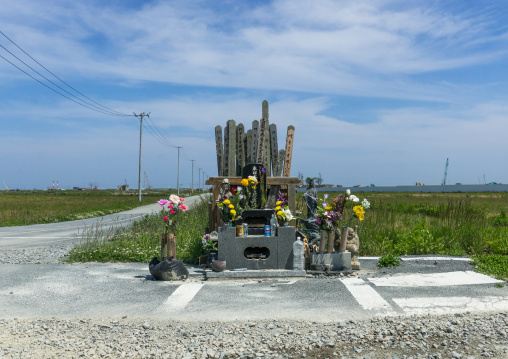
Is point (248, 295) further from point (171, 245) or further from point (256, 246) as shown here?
point (171, 245)

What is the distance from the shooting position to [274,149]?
12.6 metres

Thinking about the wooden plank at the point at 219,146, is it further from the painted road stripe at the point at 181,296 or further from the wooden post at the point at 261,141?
the painted road stripe at the point at 181,296

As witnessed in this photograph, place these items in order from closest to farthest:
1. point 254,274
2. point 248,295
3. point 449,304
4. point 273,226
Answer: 1. point 449,304
2. point 248,295
3. point 254,274
4. point 273,226

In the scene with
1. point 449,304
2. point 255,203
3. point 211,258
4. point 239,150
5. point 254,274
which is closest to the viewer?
point 449,304

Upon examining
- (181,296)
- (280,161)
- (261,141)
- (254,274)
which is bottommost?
(181,296)

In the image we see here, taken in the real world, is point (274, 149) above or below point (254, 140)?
below

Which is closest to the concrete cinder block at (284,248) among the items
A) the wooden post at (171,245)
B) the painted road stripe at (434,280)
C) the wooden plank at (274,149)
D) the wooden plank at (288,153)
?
the painted road stripe at (434,280)

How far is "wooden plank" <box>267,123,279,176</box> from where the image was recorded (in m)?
12.6

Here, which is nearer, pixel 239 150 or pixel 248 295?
pixel 248 295

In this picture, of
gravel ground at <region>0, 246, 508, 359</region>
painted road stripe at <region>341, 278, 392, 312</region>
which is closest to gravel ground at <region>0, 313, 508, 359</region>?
gravel ground at <region>0, 246, 508, 359</region>

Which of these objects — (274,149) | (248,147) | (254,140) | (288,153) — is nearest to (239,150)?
(248,147)

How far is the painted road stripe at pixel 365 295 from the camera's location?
266 inches

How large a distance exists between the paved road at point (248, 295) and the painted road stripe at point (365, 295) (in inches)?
0.6

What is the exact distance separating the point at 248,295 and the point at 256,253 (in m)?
2.27
